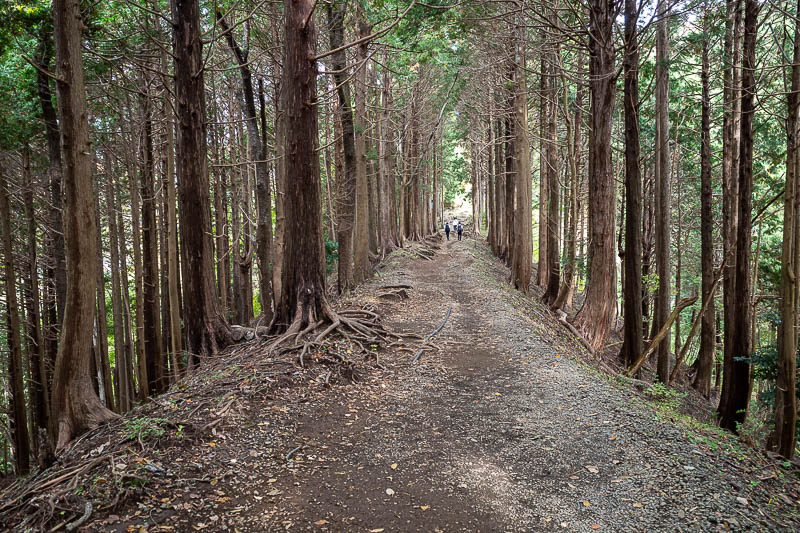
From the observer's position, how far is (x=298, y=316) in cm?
776

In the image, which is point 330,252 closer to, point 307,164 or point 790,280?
point 307,164

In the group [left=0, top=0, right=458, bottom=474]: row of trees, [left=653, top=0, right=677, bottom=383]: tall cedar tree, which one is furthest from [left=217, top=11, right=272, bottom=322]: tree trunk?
[left=653, top=0, right=677, bottom=383]: tall cedar tree

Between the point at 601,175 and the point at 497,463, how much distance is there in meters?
6.89

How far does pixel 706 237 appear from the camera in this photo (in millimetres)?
12484

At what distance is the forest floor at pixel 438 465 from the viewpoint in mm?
3604

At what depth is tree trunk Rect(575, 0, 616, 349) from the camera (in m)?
8.90

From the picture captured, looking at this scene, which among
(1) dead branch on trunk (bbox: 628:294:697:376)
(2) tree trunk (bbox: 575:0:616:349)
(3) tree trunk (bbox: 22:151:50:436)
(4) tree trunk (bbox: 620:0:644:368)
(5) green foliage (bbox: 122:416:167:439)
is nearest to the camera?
(5) green foliage (bbox: 122:416:167:439)

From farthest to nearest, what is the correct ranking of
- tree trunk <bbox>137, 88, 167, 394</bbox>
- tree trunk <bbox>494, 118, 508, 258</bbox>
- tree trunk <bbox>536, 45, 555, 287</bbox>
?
tree trunk <bbox>494, 118, 508, 258</bbox>, tree trunk <bbox>536, 45, 555, 287</bbox>, tree trunk <bbox>137, 88, 167, 394</bbox>

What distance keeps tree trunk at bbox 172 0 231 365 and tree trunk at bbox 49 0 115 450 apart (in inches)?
87.3

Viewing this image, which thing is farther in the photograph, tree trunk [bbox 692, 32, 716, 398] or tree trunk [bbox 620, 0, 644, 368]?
tree trunk [bbox 692, 32, 716, 398]

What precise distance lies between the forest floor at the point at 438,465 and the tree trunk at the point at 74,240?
43.8 inches

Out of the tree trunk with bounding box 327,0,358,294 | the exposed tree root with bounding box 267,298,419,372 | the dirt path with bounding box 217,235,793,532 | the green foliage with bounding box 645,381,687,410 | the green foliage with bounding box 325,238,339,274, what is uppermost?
the tree trunk with bounding box 327,0,358,294

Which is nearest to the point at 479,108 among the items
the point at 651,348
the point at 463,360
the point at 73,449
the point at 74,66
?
the point at 651,348

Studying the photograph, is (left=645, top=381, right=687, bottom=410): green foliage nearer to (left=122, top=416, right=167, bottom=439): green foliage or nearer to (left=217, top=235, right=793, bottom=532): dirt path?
(left=217, top=235, right=793, bottom=532): dirt path
